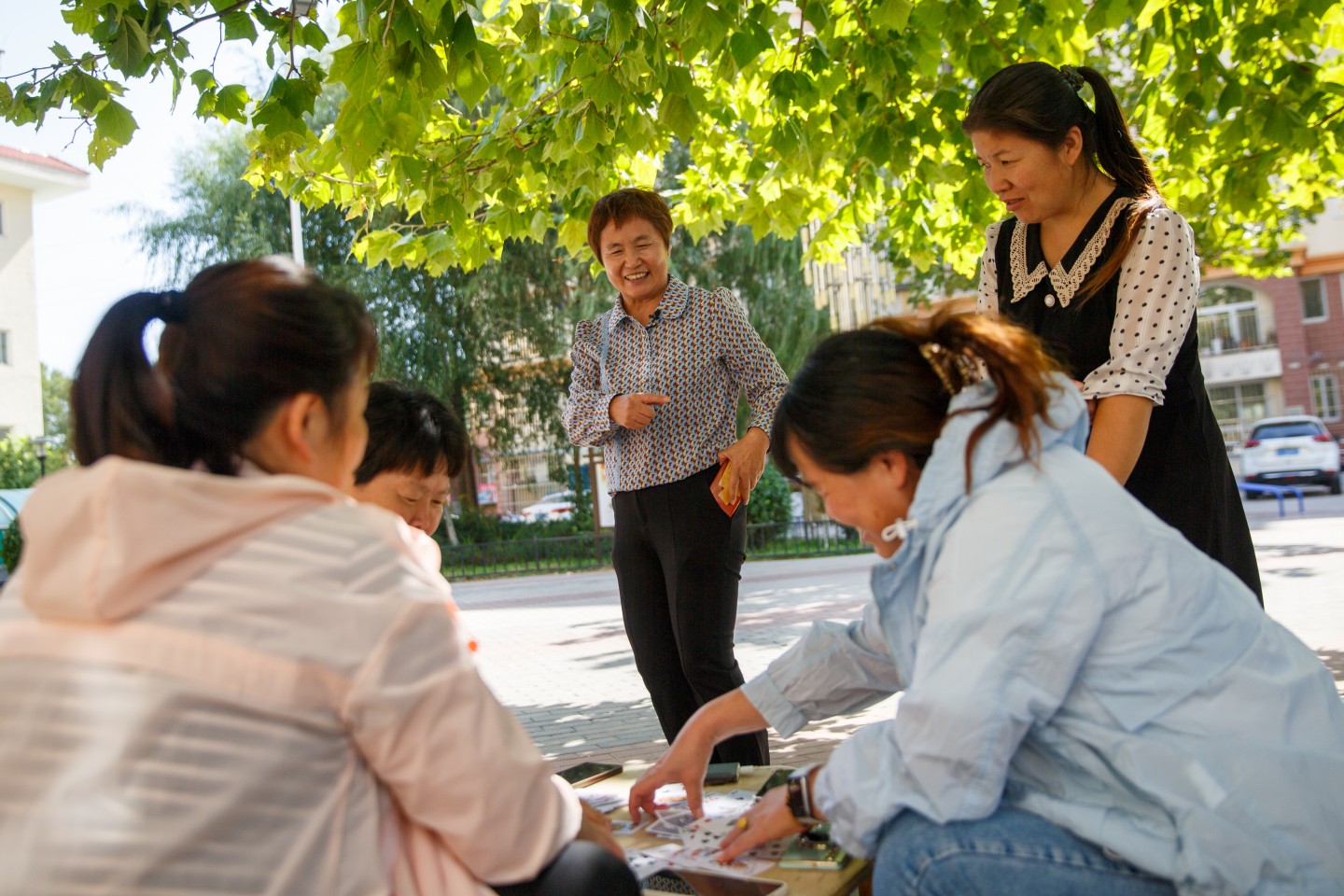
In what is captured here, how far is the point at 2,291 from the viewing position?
103 feet

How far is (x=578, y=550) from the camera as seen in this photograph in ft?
64.8

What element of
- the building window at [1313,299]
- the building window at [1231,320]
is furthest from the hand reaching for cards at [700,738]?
the building window at [1313,299]

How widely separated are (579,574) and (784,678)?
54.0 ft

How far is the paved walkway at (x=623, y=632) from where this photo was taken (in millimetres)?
6043

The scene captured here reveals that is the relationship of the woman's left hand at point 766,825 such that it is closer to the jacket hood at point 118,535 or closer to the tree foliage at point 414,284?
the jacket hood at point 118,535

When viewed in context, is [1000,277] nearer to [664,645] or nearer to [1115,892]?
[664,645]

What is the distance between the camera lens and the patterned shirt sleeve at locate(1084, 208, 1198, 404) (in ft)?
8.95

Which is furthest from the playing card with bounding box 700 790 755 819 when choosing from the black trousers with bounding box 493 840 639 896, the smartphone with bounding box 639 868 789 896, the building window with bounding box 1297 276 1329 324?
the building window with bounding box 1297 276 1329 324

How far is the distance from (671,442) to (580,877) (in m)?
2.23

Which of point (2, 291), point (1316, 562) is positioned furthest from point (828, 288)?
point (2, 291)

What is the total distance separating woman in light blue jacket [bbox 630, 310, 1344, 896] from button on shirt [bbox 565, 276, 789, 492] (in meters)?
1.81

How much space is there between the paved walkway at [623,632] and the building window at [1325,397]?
2057 cm

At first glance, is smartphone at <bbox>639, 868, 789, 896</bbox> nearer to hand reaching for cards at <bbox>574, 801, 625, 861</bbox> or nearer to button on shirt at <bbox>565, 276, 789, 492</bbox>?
hand reaching for cards at <bbox>574, 801, 625, 861</bbox>

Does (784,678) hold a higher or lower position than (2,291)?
lower
